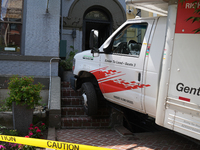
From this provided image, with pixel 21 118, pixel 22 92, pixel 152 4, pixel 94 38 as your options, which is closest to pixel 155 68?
pixel 152 4

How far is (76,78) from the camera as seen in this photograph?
695 centimetres

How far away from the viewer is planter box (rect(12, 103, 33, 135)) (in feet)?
18.6

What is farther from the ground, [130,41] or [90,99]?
[130,41]

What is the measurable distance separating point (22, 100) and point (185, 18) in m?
3.85

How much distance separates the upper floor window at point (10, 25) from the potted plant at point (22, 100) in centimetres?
327

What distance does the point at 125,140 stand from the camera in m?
5.74

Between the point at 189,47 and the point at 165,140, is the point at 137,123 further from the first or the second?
the point at 189,47

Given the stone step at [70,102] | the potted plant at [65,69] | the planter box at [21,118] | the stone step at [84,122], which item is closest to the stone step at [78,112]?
the stone step at [84,122]

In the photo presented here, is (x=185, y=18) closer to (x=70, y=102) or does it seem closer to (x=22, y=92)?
(x=22, y=92)

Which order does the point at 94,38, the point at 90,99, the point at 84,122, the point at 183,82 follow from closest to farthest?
the point at 183,82 < the point at 94,38 < the point at 90,99 < the point at 84,122

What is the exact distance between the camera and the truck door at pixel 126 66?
4816mm

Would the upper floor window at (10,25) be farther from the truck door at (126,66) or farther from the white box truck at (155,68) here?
the truck door at (126,66)

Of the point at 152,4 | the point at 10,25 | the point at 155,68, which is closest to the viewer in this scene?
the point at 155,68

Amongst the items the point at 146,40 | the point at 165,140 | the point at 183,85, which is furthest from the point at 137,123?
the point at 183,85
